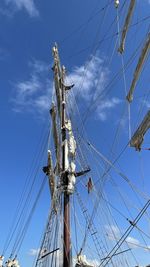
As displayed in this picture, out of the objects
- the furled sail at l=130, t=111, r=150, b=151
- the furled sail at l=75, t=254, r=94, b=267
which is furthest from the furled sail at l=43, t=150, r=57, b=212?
the furled sail at l=130, t=111, r=150, b=151

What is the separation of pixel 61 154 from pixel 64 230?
5.98 meters

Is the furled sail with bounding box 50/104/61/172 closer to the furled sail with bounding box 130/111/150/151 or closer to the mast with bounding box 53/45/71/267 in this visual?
the mast with bounding box 53/45/71/267

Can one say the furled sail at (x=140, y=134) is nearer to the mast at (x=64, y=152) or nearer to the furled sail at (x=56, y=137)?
the mast at (x=64, y=152)

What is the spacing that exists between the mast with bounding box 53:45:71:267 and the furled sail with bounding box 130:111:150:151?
7396 mm

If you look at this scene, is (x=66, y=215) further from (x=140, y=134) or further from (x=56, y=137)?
(x=140, y=134)

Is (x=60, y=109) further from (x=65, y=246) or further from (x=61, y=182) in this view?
(x=65, y=246)

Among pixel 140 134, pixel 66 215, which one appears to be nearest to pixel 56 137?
pixel 66 215

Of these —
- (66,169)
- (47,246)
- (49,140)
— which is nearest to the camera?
(47,246)

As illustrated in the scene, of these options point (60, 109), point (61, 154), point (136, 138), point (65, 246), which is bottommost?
point (65, 246)

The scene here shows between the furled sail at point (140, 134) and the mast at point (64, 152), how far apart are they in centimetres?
740

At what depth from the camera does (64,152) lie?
2477 cm

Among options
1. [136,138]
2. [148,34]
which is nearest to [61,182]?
[136,138]

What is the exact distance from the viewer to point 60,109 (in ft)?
91.6

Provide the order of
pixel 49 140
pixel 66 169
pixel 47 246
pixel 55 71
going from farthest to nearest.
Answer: pixel 55 71
pixel 49 140
pixel 66 169
pixel 47 246
